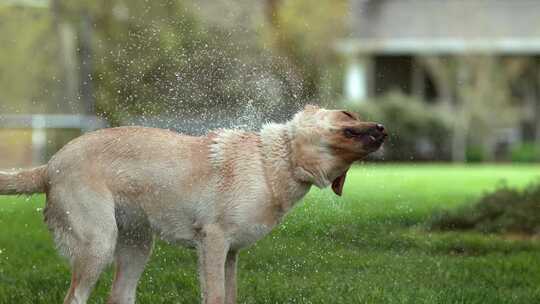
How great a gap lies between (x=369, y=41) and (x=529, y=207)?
964 inches

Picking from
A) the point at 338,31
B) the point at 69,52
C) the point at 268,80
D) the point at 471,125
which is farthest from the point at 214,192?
the point at 471,125

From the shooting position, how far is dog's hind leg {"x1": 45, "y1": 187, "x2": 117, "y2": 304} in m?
4.93

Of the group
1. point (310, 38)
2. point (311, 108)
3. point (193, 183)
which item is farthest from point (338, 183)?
point (310, 38)

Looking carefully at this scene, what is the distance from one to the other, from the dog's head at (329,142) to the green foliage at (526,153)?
26.8 m

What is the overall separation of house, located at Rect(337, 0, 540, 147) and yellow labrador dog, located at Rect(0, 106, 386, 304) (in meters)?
27.8

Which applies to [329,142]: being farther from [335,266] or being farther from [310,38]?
[310,38]

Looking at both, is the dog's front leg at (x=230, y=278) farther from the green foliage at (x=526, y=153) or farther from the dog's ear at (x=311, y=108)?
the green foliage at (x=526, y=153)

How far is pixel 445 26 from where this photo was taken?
34969 mm

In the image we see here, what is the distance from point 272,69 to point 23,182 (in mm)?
11831

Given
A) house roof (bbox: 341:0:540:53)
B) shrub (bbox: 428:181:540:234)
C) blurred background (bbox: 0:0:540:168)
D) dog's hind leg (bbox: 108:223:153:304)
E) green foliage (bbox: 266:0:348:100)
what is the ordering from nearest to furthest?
dog's hind leg (bbox: 108:223:153:304)
shrub (bbox: 428:181:540:234)
blurred background (bbox: 0:0:540:168)
green foliage (bbox: 266:0:348:100)
house roof (bbox: 341:0:540:53)

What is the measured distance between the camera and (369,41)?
3469cm

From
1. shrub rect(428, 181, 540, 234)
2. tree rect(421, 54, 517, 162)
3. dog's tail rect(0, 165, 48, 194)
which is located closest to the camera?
dog's tail rect(0, 165, 48, 194)

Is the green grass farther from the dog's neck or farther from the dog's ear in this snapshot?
the dog's ear

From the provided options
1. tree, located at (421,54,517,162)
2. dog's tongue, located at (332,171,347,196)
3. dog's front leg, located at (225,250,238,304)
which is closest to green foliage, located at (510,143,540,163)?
tree, located at (421,54,517,162)
